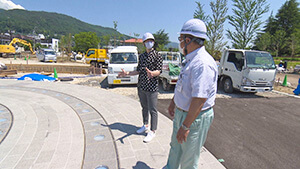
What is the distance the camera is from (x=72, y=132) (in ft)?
11.1

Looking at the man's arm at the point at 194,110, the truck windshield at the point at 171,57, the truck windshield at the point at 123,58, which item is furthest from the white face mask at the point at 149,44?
the truck windshield at the point at 171,57

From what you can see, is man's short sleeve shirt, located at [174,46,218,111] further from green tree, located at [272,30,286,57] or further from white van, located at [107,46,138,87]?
green tree, located at [272,30,286,57]

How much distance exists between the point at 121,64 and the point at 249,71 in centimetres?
584

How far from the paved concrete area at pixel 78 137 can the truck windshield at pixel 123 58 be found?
378 cm

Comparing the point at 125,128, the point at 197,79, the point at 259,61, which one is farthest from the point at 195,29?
the point at 259,61

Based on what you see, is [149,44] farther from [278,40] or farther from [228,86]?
[278,40]

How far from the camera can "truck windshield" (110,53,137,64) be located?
859cm

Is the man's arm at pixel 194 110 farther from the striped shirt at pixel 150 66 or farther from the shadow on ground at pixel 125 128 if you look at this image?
the shadow on ground at pixel 125 128

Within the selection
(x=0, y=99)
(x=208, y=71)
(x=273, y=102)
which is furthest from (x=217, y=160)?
(x=0, y=99)

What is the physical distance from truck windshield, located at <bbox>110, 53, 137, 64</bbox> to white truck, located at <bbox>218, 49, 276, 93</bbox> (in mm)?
4786

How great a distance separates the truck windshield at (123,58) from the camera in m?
8.59

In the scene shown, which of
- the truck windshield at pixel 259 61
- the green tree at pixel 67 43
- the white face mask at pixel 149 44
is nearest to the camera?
the white face mask at pixel 149 44

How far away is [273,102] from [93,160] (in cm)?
722

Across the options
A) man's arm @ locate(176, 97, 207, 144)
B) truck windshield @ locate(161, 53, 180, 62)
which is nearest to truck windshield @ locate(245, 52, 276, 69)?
truck windshield @ locate(161, 53, 180, 62)
